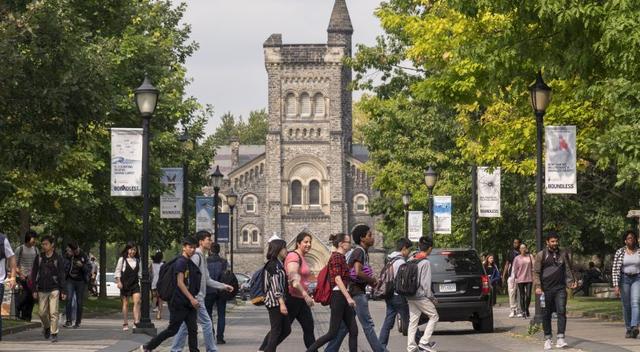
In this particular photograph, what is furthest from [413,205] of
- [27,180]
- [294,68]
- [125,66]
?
[294,68]

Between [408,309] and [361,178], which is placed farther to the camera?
[361,178]

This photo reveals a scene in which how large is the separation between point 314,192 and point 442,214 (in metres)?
85.1

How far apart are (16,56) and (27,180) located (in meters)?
6.98

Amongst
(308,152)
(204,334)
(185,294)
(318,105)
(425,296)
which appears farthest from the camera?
(318,105)

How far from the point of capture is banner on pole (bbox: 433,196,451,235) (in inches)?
1703

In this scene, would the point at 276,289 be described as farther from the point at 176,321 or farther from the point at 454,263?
the point at 454,263

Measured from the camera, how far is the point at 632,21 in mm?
20234

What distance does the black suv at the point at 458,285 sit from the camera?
1048 inches

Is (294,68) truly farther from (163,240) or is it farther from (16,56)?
(16,56)

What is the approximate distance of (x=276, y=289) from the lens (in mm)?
16812

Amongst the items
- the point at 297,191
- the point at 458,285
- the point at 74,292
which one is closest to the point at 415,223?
the point at 74,292

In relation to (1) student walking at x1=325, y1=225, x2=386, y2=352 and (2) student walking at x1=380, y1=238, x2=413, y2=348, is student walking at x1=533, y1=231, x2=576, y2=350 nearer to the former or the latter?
(2) student walking at x1=380, y1=238, x2=413, y2=348

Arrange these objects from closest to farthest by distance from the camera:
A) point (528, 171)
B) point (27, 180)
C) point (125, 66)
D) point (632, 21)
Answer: point (632, 21) → point (27, 180) → point (528, 171) → point (125, 66)

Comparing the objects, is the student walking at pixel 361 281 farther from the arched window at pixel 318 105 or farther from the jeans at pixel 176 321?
the arched window at pixel 318 105
